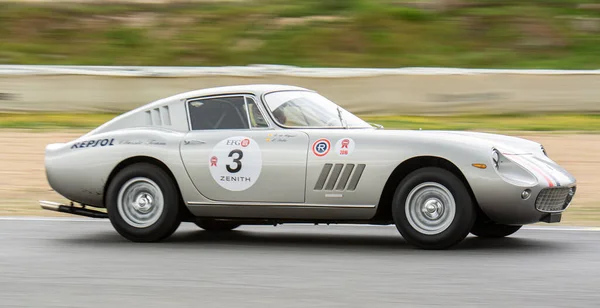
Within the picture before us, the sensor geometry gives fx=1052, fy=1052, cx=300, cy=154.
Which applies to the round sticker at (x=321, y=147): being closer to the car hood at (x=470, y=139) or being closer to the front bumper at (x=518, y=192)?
the car hood at (x=470, y=139)

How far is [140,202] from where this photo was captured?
7.60 meters

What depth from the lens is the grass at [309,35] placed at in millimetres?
25422

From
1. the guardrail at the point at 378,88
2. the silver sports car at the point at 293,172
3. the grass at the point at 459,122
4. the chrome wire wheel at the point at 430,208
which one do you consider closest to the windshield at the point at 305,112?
the silver sports car at the point at 293,172

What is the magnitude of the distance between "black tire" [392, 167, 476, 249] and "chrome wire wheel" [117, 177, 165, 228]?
5.76 ft

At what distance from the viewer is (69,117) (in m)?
19.0

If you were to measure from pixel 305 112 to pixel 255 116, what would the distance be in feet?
1.18

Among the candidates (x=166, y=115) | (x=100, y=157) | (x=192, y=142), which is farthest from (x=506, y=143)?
(x=100, y=157)

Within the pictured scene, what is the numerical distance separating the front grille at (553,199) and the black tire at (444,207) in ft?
1.44

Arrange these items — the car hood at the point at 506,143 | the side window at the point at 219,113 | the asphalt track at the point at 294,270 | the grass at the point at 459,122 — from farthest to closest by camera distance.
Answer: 1. the grass at the point at 459,122
2. the side window at the point at 219,113
3. the car hood at the point at 506,143
4. the asphalt track at the point at 294,270

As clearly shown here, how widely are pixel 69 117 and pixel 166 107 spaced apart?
1166 cm

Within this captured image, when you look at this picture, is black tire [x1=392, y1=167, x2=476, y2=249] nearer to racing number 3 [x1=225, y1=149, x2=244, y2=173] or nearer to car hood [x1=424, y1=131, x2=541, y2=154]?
car hood [x1=424, y1=131, x2=541, y2=154]

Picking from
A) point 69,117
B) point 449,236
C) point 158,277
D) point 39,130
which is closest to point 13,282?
point 158,277

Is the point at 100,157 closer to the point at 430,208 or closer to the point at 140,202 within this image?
the point at 140,202

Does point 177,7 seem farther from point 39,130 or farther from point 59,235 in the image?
point 59,235
